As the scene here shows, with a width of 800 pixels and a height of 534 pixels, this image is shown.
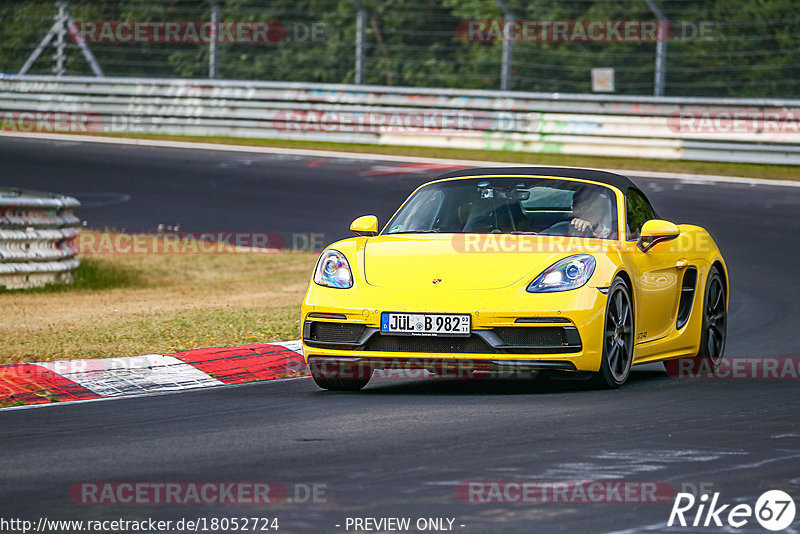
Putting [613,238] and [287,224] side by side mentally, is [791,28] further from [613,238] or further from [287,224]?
[613,238]

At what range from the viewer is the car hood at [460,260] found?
26.2 ft

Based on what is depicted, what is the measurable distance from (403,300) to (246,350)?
79.4 inches

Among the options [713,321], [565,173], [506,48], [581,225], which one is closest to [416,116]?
[506,48]

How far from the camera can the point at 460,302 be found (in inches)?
309

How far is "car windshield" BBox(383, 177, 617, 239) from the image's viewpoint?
28.9ft

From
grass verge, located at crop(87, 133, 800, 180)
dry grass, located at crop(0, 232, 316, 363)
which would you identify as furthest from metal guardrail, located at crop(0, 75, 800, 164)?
dry grass, located at crop(0, 232, 316, 363)

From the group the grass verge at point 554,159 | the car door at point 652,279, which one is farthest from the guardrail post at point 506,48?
the car door at point 652,279

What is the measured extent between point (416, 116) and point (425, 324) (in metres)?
17.8

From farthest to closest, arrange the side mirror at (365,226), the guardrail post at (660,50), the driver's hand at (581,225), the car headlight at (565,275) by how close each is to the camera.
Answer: the guardrail post at (660,50) → the side mirror at (365,226) → the driver's hand at (581,225) → the car headlight at (565,275)

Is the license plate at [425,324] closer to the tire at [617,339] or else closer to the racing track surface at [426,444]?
the racing track surface at [426,444]

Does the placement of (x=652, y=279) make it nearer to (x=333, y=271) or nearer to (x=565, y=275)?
(x=565, y=275)

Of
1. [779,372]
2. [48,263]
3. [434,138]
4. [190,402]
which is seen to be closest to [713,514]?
[190,402]

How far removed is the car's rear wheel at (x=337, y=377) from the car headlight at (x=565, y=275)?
1136 millimetres

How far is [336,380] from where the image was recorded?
8375 millimetres
